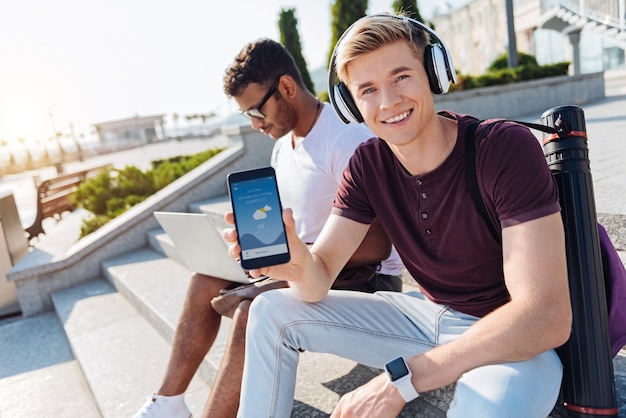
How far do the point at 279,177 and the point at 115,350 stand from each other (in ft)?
6.39

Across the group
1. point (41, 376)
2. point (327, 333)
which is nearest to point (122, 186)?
point (41, 376)

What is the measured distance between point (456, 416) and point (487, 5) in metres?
47.2

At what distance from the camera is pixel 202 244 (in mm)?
2262

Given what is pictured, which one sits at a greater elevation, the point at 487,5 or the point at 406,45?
the point at 487,5

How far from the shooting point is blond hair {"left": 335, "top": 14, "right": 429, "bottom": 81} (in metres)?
1.66

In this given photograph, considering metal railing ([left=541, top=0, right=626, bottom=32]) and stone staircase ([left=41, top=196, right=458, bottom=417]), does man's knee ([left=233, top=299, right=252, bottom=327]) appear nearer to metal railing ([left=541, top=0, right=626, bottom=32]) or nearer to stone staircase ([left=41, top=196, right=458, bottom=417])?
stone staircase ([left=41, top=196, right=458, bottom=417])

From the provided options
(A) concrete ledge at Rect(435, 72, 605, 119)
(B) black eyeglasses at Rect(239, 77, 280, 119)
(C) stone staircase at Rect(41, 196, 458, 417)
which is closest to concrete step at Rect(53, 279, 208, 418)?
(C) stone staircase at Rect(41, 196, 458, 417)

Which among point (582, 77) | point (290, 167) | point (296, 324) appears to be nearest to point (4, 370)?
point (290, 167)

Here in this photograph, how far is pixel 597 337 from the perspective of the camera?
1460 millimetres

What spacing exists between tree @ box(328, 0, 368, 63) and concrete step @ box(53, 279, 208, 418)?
7.45m

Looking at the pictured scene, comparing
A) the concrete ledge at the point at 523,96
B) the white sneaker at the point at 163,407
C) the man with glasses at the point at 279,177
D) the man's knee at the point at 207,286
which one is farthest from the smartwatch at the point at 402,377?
the concrete ledge at the point at 523,96

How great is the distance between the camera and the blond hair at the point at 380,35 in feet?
5.44

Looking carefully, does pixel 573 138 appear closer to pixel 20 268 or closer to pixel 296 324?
pixel 296 324

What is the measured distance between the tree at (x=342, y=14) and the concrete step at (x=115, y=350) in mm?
7453
